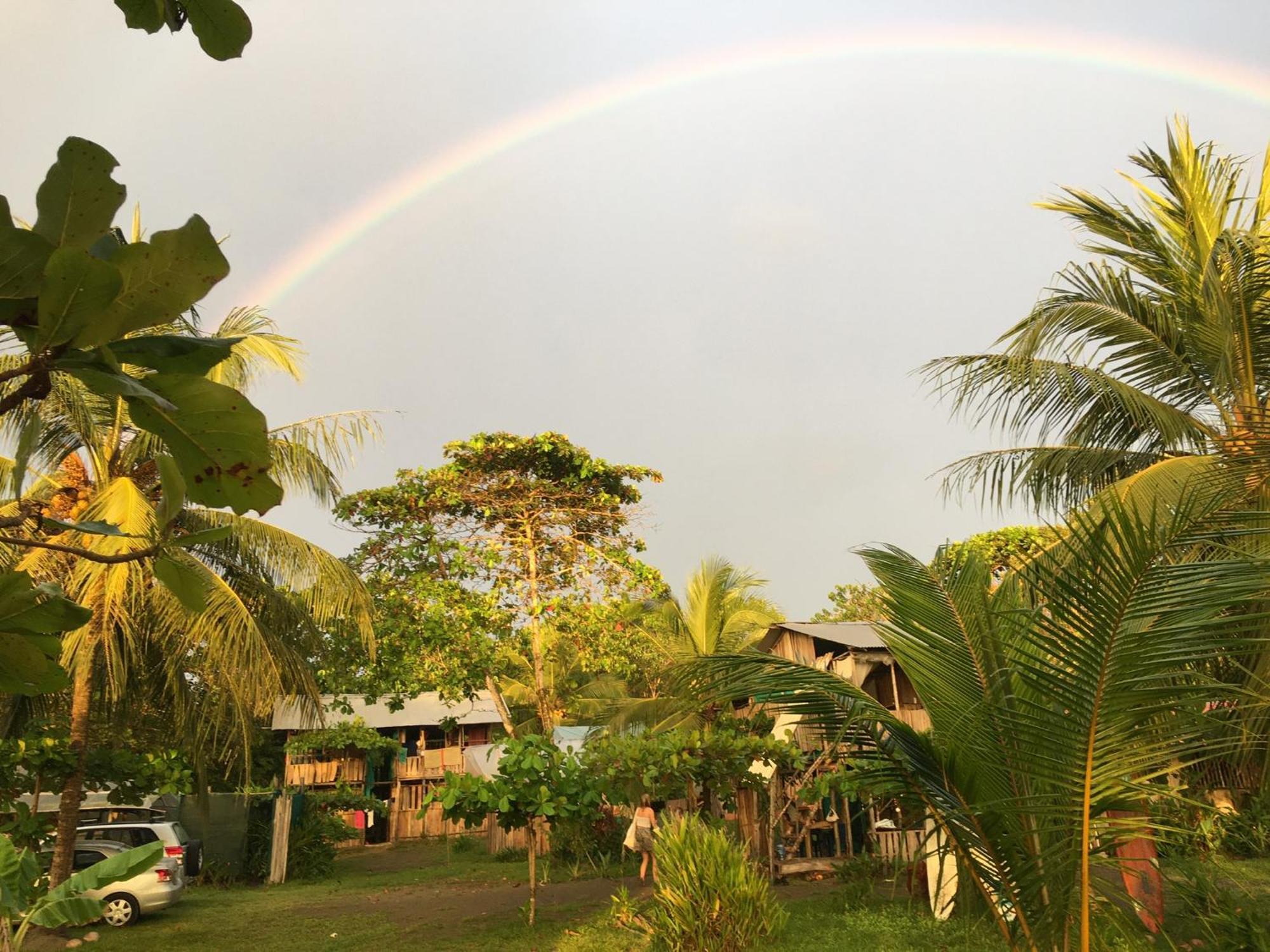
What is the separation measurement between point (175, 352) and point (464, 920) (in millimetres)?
12778

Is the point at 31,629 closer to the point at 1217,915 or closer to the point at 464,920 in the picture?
the point at 1217,915

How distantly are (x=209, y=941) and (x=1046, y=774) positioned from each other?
1147 centimetres

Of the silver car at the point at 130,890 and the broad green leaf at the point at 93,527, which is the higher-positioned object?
the broad green leaf at the point at 93,527

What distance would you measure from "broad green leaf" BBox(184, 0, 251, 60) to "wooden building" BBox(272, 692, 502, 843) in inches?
997

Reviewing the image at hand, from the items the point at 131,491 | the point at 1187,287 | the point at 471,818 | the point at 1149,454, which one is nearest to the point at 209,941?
the point at 471,818

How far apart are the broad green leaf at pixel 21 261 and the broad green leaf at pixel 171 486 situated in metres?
0.24

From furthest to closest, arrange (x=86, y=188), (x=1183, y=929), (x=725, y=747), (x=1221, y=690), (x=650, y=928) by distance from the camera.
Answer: (x=725, y=747) < (x=650, y=928) < (x=1183, y=929) < (x=1221, y=690) < (x=86, y=188)

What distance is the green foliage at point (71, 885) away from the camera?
13.8 ft

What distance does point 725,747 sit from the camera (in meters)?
12.3

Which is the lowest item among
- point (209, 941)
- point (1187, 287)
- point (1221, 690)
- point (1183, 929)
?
point (209, 941)

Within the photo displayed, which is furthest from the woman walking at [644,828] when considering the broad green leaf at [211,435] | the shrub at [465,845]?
the broad green leaf at [211,435]

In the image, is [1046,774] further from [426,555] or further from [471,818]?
[426,555]

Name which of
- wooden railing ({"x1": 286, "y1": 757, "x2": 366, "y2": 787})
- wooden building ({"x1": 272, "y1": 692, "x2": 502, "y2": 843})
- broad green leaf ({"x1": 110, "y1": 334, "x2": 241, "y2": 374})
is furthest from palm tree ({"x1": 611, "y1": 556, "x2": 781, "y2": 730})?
broad green leaf ({"x1": 110, "y1": 334, "x2": 241, "y2": 374})

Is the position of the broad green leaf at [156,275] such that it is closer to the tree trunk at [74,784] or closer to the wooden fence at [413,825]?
the tree trunk at [74,784]
